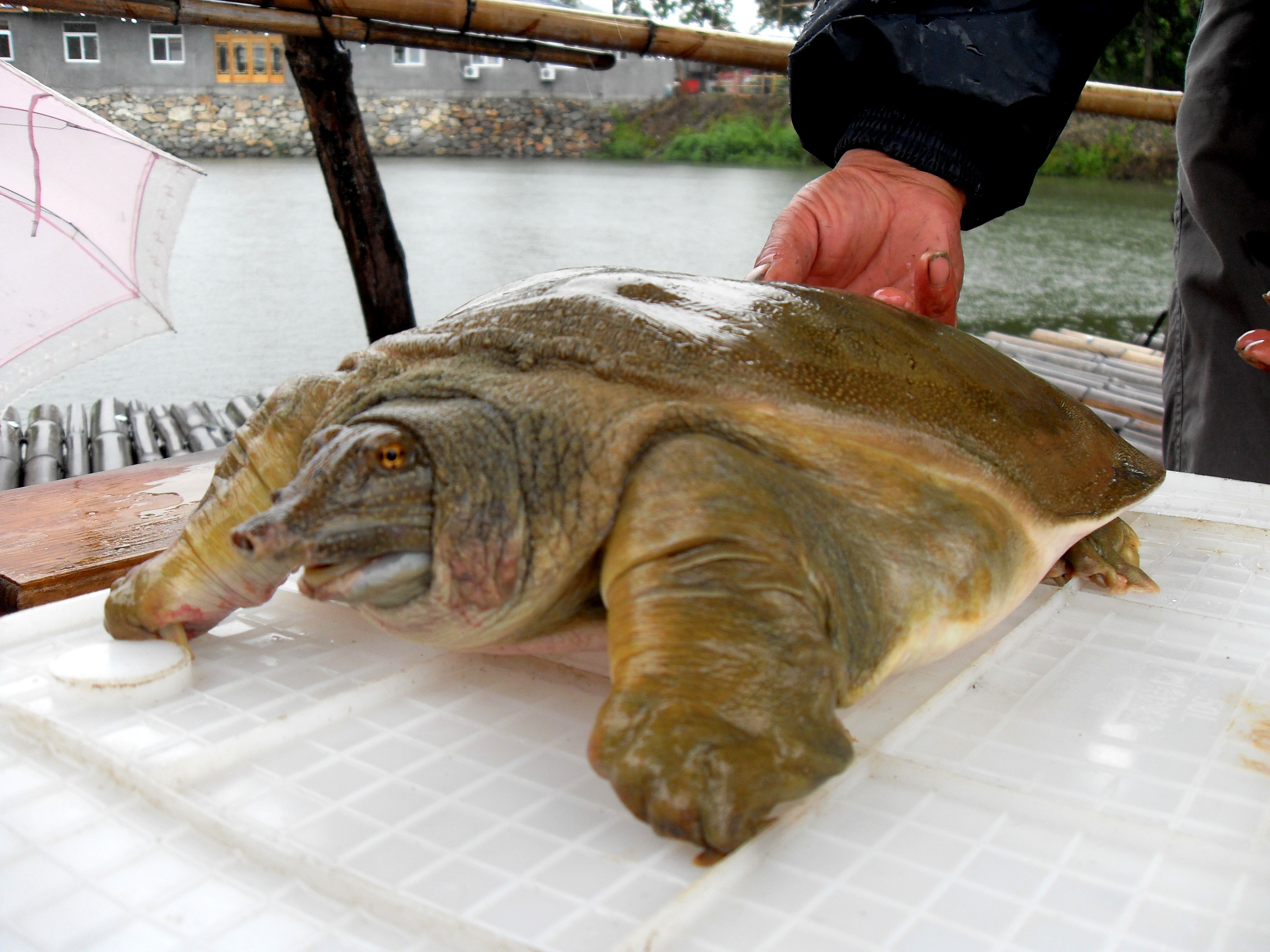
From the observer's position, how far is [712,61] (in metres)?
2.62

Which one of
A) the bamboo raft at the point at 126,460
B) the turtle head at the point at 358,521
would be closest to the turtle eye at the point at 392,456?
the turtle head at the point at 358,521

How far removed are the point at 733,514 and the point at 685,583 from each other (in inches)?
2.9

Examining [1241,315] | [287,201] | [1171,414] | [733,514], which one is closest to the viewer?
[733,514]

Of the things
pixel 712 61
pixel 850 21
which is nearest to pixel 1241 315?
pixel 850 21

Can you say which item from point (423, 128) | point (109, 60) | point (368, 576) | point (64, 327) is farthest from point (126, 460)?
point (368, 576)

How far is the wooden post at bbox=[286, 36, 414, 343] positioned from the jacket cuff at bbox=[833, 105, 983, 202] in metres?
1.61

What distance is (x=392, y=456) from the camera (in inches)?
31.3

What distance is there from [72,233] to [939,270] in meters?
2.04

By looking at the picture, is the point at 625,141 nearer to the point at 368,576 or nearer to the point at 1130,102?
the point at 1130,102

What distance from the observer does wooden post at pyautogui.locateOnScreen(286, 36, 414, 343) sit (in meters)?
2.61

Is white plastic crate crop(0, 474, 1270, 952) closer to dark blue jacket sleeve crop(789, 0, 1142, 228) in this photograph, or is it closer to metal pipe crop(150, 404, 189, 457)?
dark blue jacket sleeve crop(789, 0, 1142, 228)

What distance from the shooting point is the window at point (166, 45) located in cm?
225

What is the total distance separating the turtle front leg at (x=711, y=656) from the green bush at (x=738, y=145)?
3.01 m

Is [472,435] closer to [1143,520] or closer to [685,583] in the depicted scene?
[685,583]
